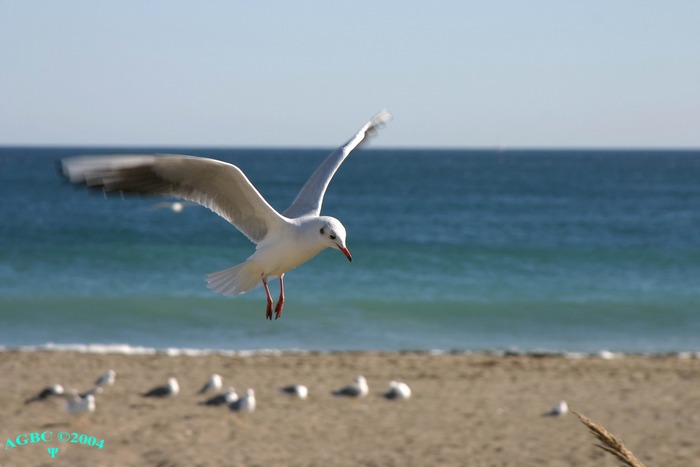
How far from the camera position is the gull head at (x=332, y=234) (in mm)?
4527

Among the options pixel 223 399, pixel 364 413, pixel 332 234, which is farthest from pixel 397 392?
pixel 332 234

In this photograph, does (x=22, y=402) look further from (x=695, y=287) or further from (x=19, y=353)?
(x=695, y=287)

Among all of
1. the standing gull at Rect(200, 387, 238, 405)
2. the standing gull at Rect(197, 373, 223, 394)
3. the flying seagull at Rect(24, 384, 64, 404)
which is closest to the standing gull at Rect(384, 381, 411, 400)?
the standing gull at Rect(200, 387, 238, 405)

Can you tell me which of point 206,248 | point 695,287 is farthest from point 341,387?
point 206,248

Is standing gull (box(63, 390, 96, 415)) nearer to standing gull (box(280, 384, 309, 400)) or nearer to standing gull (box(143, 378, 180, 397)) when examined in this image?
standing gull (box(143, 378, 180, 397))

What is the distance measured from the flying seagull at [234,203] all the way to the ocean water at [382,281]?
30 centimetres

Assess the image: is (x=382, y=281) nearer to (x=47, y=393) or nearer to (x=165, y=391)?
(x=165, y=391)

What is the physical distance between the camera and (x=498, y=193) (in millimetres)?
63156

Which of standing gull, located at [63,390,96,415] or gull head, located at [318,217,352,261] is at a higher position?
gull head, located at [318,217,352,261]

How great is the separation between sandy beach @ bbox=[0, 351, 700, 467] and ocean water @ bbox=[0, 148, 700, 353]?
2.63 m

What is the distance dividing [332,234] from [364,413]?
6.47m

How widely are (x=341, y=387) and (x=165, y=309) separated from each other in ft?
28.5

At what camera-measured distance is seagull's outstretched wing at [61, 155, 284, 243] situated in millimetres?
4566

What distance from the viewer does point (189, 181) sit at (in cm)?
518
